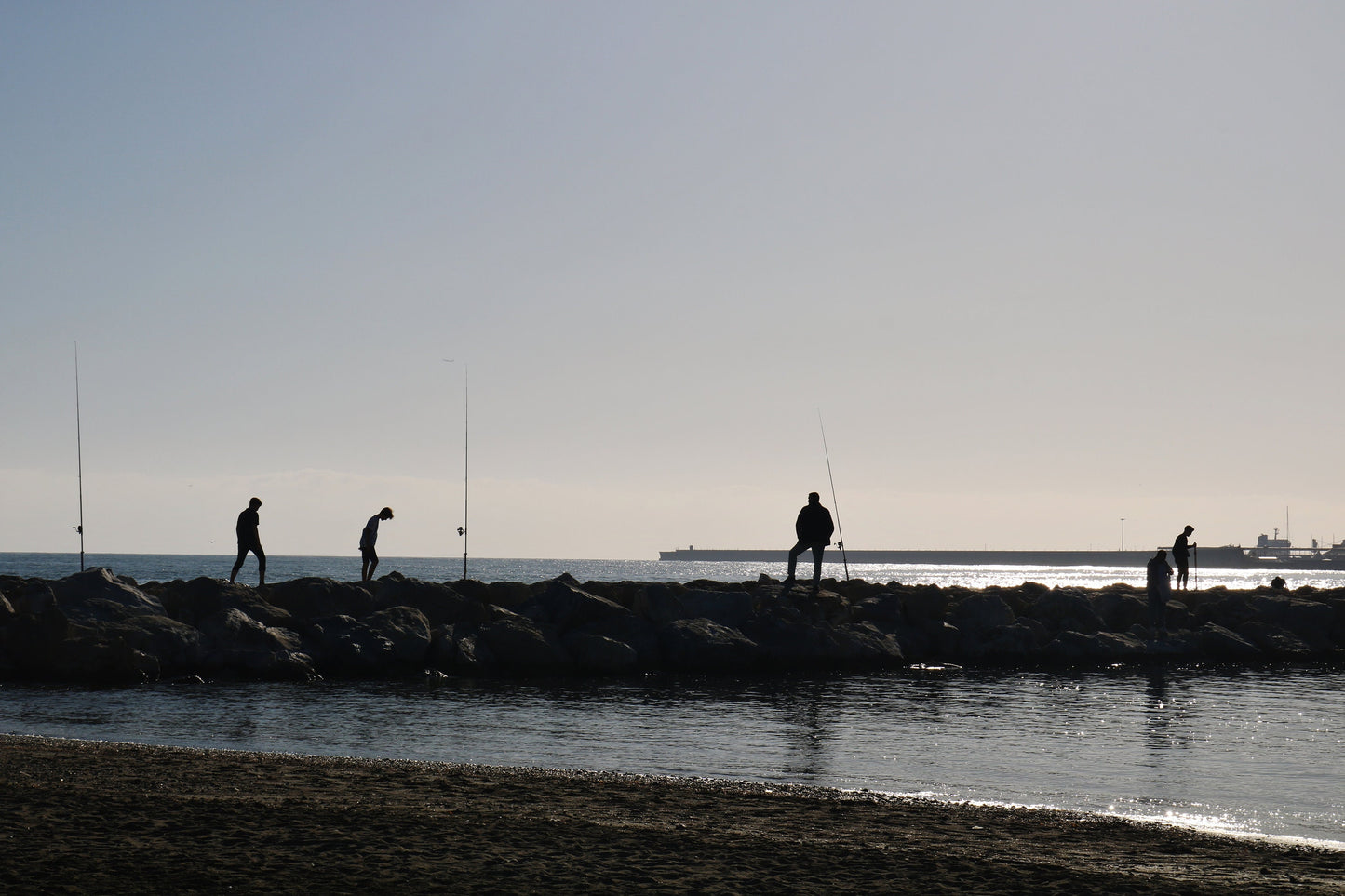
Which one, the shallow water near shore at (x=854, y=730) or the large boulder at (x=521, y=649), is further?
the large boulder at (x=521, y=649)

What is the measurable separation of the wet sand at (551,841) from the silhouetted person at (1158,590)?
15.3 metres

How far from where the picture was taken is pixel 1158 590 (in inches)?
856

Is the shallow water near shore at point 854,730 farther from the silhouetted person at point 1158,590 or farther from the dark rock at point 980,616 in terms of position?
the silhouetted person at point 1158,590

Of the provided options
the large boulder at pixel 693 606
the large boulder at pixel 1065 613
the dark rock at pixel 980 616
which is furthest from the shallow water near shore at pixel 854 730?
the large boulder at pixel 1065 613

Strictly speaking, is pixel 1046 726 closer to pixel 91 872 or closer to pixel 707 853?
pixel 707 853

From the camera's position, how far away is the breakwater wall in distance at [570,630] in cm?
1667

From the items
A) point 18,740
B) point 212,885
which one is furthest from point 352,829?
point 18,740

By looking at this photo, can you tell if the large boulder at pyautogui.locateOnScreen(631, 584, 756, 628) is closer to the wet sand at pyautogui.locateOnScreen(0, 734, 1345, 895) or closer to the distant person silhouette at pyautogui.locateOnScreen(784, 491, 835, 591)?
the distant person silhouette at pyautogui.locateOnScreen(784, 491, 835, 591)

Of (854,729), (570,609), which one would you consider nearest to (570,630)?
(570,609)

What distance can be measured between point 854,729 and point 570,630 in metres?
8.20

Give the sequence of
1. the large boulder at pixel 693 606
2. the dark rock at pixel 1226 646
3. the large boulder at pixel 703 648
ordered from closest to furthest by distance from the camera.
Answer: the large boulder at pixel 703 648 < the large boulder at pixel 693 606 < the dark rock at pixel 1226 646

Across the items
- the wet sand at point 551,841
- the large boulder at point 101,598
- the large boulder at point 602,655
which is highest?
the large boulder at point 101,598

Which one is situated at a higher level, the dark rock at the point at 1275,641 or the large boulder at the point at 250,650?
the large boulder at the point at 250,650

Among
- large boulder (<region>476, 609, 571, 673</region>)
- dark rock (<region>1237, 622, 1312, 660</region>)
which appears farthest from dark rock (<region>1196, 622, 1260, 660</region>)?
large boulder (<region>476, 609, 571, 673</region>)
